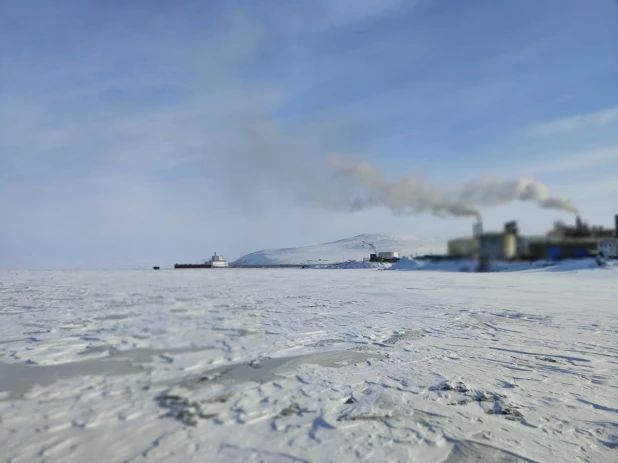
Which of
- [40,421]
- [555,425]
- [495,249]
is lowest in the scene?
[555,425]

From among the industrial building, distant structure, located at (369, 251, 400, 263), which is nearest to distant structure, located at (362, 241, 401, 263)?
distant structure, located at (369, 251, 400, 263)

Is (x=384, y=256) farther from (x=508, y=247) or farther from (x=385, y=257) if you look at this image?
(x=508, y=247)

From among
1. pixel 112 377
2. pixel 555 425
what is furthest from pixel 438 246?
pixel 112 377

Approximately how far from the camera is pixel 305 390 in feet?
14.2

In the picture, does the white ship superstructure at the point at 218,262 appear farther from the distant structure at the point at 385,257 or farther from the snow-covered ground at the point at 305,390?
the snow-covered ground at the point at 305,390

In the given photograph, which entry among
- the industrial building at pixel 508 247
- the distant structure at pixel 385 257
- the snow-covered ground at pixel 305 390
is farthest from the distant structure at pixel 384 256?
the industrial building at pixel 508 247

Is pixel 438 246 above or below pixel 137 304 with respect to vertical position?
above

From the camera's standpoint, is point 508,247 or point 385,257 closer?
point 508,247

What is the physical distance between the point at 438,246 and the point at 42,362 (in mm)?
5305

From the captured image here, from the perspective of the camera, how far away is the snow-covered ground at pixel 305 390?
120 inches

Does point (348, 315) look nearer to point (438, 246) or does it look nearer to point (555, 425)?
point (438, 246)

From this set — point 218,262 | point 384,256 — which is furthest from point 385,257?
point 218,262

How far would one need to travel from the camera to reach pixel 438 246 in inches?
226

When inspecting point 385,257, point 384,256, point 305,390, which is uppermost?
point 384,256
